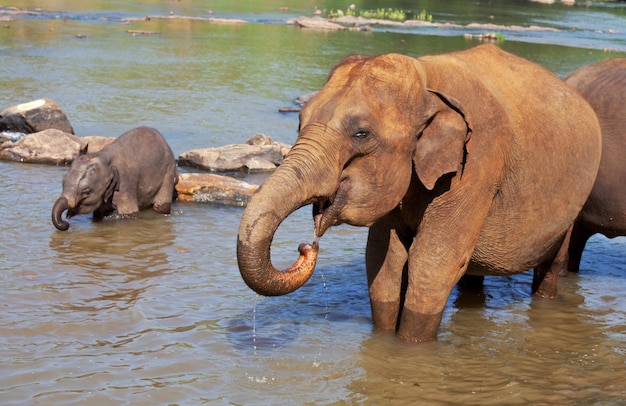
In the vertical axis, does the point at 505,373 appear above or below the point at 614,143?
below

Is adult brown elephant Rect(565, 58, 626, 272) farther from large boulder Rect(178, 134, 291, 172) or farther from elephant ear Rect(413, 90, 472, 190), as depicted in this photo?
large boulder Rect(178, 134, 291, 172)

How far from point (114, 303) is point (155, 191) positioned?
121 inches

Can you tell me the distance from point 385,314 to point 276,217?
6.51 feet

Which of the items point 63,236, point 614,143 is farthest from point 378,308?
point 63,236

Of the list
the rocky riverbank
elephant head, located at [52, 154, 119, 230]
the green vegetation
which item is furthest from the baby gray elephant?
the green vegetation

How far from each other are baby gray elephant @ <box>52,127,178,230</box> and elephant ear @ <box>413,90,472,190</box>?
14.8 ft

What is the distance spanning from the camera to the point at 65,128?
13.1 m

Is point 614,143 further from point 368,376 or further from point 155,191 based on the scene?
point 155,191

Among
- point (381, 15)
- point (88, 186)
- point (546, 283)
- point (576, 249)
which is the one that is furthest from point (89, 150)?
point (381, 15)

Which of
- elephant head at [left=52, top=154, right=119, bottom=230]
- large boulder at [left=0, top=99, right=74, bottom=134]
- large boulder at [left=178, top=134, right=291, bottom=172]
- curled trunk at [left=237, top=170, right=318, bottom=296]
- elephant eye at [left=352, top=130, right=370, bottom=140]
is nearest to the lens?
curled trunk at [left=237, top=170, right=318, bottom=296]

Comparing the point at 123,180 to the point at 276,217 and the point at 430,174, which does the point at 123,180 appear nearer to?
the point at 430,174

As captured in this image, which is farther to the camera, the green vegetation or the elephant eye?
the green vegetation

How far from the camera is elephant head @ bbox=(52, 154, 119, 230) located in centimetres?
929

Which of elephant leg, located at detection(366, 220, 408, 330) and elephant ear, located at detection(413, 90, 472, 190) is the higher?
elephant ear, located at detection(413, 90, 472, 190)
